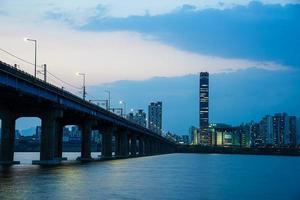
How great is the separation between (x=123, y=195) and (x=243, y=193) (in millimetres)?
10830

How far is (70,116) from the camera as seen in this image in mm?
128875

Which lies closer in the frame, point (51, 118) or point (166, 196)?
point (166, 196)

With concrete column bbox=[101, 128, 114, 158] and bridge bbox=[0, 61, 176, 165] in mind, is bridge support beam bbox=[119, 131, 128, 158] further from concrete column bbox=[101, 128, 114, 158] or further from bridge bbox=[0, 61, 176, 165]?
bridge bbox=[0, 61, 176, 165]

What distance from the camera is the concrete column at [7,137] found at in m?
98.4

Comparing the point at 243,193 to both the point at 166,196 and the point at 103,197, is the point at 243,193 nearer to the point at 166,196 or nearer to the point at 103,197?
the point at 166,196

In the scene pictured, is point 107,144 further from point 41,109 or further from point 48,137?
point 48,137

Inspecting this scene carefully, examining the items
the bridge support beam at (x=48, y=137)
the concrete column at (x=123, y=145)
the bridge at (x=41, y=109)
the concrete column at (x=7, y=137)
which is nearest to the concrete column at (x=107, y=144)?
the concrete column at (x=123, y=145)

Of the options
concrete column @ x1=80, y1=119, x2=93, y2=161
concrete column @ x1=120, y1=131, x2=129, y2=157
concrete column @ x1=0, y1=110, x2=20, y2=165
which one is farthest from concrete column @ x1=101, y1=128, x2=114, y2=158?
concrete column @ x1=0, y1=110, x2=20, y2=165

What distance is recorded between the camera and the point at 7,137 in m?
98.5

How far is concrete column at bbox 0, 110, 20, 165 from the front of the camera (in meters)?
98.4

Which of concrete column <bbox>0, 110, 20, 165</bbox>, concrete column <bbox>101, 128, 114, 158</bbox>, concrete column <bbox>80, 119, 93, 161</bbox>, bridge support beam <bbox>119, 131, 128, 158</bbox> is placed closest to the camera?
concrete column <bbox>0, 110, 20, 165</bbox>

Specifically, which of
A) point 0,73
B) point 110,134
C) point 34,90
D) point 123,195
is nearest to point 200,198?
point 123,195

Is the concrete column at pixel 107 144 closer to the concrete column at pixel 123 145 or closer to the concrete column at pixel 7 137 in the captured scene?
the concrete column at pixel 123 145

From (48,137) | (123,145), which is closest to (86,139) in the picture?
(48,137)
